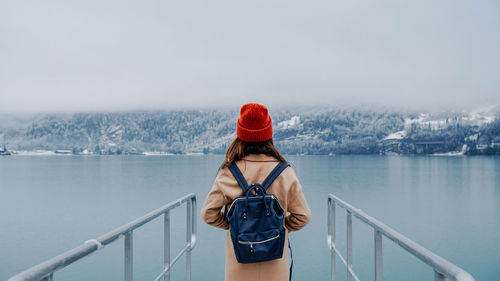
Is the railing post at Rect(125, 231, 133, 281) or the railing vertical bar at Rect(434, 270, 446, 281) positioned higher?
the railing vertical bar at Rect(434, 270, 446, 281)

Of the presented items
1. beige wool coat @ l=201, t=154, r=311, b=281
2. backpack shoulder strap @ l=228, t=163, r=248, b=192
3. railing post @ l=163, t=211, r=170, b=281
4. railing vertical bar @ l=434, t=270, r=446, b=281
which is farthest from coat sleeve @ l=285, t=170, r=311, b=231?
railing post @ l=163, t=211, r=170, b=281

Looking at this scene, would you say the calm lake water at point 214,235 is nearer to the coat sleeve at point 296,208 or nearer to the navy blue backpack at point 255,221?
the coat sleeve at point 296,208

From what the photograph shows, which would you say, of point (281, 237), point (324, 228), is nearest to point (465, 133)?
point (324, 228)

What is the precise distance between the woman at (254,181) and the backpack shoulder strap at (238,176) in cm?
3

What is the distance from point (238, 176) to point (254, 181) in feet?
0.30

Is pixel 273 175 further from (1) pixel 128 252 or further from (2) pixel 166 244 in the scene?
(2) pixel 166 244

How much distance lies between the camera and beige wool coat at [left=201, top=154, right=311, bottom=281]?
1624mm

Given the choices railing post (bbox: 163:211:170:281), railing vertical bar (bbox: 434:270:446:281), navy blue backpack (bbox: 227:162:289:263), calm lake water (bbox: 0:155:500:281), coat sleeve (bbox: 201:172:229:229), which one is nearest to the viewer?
railing vertical bar (bbox: 434:270:446:281)

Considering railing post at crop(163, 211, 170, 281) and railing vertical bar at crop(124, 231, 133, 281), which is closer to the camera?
railing vertical bar at crop(124, 231, 133, 281)

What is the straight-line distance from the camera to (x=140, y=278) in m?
9.49

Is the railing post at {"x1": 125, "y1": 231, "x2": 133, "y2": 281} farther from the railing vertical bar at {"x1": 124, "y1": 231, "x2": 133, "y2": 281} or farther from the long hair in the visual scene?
the long hair

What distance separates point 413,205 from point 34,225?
2476 centimetres

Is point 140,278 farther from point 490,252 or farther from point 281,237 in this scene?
point 490,252

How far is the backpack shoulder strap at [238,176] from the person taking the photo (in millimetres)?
1573
